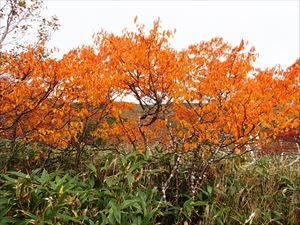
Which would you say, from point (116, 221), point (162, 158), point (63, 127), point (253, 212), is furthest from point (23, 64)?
point (253, 212)

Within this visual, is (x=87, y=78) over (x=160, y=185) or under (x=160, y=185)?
over

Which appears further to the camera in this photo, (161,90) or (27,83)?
(27,83)

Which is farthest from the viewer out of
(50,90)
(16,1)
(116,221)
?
(16,1)

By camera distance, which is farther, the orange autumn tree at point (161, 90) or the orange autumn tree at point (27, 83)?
the orange autumn tree at point (27, 83)

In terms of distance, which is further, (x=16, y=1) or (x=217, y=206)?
(x=16, y=1)

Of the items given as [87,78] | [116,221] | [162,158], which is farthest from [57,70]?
[116,221]

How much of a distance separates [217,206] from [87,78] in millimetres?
3833

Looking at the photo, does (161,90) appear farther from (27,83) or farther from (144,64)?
(27,83)

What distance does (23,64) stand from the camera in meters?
8.17

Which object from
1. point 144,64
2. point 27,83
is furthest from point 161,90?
point 27,83

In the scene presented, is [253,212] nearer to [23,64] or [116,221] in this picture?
[116,221]

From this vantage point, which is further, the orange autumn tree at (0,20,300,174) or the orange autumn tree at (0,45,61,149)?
the orange autumn tree at (0,45,61,149)

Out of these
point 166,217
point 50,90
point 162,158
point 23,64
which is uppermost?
point 23,64

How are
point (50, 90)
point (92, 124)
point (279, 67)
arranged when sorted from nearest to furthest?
point (279, 67), point (50, 90), point (92, 124)
